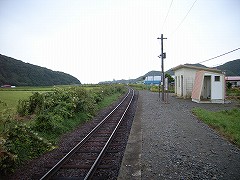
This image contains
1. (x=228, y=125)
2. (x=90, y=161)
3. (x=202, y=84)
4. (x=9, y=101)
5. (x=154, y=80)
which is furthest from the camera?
(x=154, y=80)

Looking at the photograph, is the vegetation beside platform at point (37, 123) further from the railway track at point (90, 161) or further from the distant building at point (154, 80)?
the distant building at point (154, 80)

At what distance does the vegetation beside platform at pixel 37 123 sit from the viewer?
6.63m

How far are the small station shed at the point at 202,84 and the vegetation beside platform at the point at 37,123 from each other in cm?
1143

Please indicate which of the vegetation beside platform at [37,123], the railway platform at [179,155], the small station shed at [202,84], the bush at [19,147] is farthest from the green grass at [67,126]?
the small station shed at [202,84]

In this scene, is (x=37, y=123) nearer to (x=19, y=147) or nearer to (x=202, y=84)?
(x=19, y=147)

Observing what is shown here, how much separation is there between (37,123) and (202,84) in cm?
1577

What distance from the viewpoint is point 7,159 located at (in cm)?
608

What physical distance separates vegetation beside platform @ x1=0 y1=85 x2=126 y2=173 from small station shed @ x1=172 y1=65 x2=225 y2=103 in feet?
37.5

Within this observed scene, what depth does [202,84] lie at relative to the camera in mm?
20203

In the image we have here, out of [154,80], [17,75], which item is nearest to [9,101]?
[17,75]

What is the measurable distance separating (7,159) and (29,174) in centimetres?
80

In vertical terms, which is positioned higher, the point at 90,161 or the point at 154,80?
the point at 154,80

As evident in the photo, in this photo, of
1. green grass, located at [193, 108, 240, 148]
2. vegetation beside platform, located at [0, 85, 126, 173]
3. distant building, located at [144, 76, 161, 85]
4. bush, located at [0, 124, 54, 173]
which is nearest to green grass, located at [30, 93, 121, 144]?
vegetation beside platform, located at [0, 85, 126, 173]

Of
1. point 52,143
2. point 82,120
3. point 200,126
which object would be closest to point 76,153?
point 52,143
